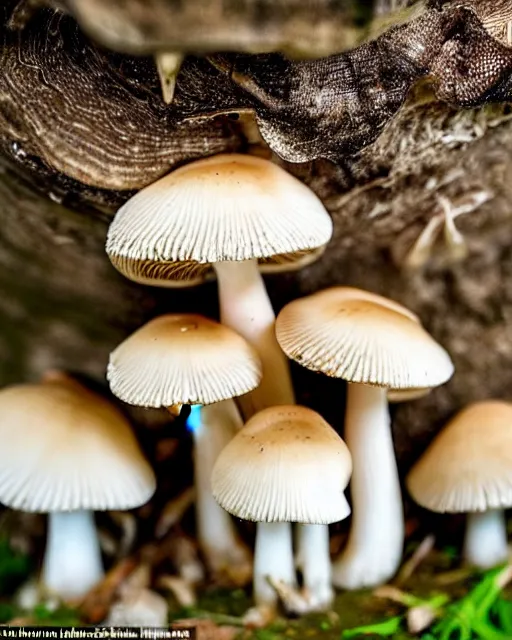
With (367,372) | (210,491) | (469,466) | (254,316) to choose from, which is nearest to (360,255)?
(254,316)

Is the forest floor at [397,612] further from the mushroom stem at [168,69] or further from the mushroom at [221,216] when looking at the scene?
the mushroom stem at [168,69]

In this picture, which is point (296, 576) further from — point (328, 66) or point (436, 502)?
point (328, 66)

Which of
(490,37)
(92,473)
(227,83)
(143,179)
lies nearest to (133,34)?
(227,83)

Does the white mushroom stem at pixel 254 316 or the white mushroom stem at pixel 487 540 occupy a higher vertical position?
the white mushroom stem at pixel 254 316

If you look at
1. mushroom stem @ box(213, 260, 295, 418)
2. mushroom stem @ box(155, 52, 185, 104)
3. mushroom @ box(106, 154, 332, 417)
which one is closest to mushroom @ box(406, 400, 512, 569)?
mushroom stem @ box(213, 260, 295, 418)

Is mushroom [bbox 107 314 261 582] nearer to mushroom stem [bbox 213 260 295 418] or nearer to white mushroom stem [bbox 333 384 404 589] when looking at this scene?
mushroom stem [bbox 213 260 295 418]

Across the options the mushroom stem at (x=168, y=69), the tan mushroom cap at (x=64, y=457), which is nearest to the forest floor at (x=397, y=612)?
the tan mushroom cap at (x=64, y=457)
